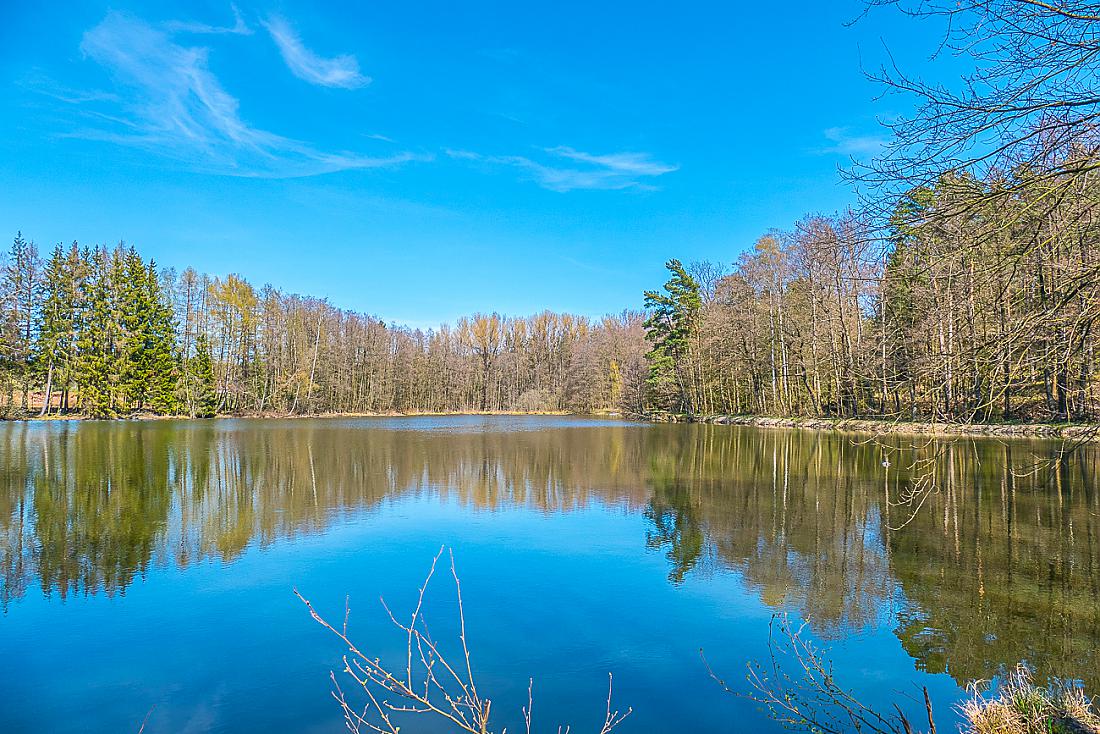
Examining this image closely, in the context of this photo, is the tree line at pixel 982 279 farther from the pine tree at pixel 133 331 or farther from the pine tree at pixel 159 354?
the pine tree at pixel 159 354

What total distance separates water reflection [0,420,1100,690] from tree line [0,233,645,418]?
21.8m

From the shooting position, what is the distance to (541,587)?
21.0 ft

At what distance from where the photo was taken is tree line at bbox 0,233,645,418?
3644cm

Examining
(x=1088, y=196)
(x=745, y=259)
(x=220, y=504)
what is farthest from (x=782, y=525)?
(x=745, y=259)

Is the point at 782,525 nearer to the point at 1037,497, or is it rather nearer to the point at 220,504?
the point at 1037,497

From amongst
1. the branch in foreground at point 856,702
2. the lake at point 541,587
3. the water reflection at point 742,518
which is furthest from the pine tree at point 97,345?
the branch in foreground at point 856,702

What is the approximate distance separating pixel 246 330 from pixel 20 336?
559 inches

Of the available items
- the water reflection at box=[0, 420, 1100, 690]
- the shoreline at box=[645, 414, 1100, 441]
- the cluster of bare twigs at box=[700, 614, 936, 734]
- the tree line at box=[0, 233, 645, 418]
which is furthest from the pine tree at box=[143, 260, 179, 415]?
the cluster of bare twigs at box=[700, 614, 936, 734]

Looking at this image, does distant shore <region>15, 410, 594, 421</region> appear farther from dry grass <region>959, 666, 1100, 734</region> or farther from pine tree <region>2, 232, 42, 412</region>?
dry grass <region>959, 666, 1100, 734</region>

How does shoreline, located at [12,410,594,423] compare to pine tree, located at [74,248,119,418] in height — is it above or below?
below

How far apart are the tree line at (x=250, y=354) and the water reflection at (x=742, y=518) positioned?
71.6ft

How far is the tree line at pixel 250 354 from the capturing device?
36.4 m

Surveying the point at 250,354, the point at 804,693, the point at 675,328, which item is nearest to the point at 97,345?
the point at 250,354

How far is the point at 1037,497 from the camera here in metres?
10.7
